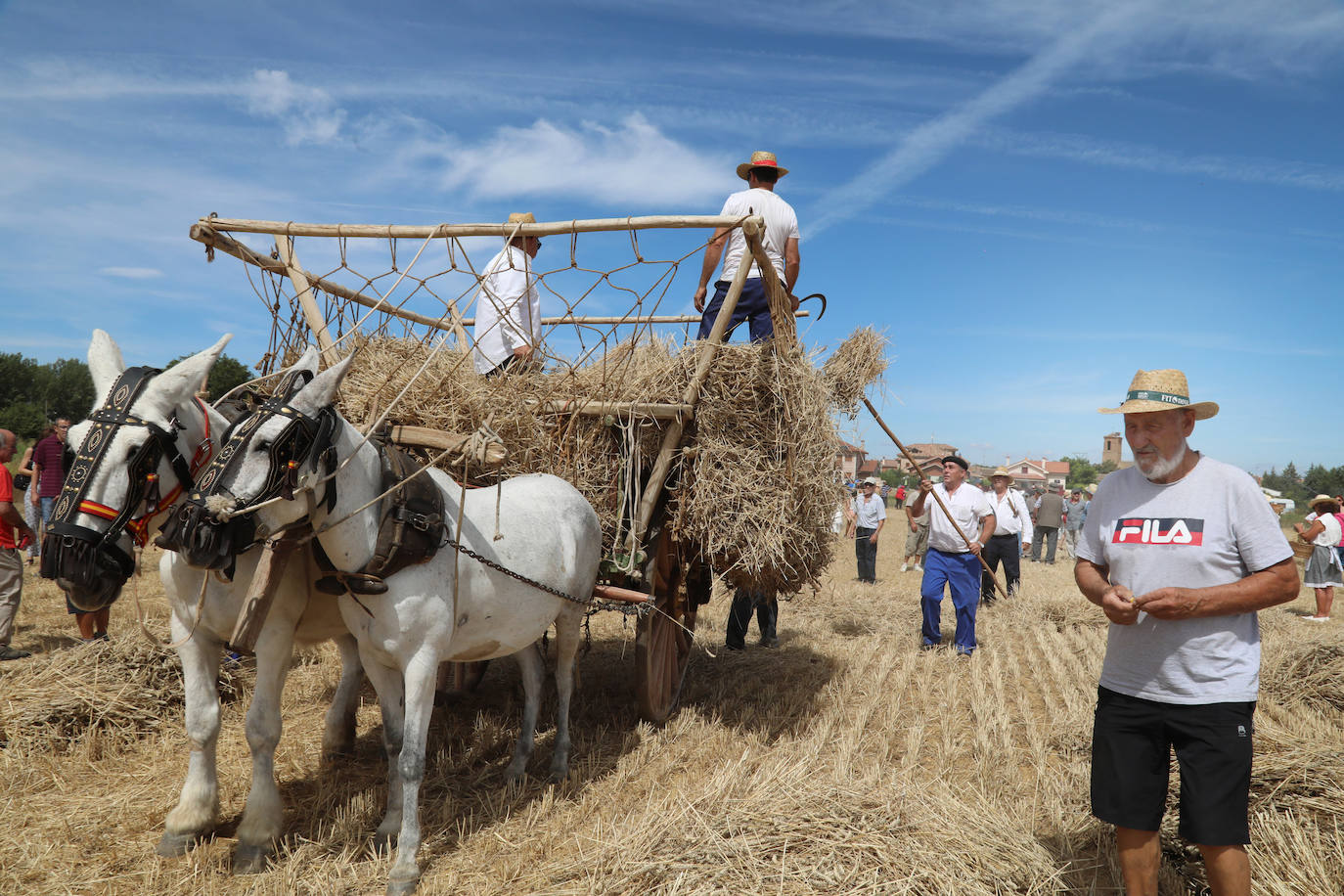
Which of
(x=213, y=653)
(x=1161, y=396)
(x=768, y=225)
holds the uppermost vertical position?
(x=768, y=225)

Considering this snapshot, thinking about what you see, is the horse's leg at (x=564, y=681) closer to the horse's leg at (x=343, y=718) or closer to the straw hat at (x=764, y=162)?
the horse's leg at (x=343, y=718)

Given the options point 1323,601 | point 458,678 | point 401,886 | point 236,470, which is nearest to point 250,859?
point 401,886

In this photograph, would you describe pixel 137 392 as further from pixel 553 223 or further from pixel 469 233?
pixel 553 223

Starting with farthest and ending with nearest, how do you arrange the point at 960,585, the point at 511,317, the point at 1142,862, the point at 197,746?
the point at 960,585 < the point at 511,317 < the point at 197,746 < the point at 1142,862

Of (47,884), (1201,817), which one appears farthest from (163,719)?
(1201,817)

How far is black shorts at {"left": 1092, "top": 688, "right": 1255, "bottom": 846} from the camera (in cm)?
267

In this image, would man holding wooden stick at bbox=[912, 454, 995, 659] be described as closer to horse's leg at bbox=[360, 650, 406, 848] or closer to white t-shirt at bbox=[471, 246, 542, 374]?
white t-shirt at bbox=[471, 246, 542, 374]

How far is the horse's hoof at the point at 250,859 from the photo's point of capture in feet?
10.9

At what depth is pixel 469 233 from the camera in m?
3.97

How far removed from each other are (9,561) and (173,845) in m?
4.58

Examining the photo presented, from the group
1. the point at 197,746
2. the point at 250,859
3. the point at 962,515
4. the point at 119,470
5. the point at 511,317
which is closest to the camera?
the point at 119,470

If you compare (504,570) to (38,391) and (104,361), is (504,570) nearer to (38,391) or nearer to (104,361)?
(104,361)

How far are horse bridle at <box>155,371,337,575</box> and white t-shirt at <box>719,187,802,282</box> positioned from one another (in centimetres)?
314

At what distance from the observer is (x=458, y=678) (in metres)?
5.82
